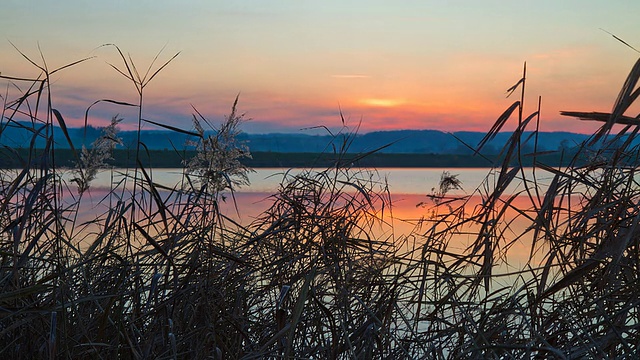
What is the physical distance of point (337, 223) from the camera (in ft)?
11.4

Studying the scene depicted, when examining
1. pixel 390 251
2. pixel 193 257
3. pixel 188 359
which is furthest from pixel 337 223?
pixel 188 359

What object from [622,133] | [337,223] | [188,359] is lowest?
[188,359]

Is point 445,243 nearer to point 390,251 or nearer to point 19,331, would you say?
point 390,251

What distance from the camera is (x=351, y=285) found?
326cm

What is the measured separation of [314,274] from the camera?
2.15 m

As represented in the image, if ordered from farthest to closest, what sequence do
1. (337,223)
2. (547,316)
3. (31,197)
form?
(337,223), (547,316), (31,197)

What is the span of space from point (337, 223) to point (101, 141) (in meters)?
1.76

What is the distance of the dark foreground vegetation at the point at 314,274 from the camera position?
2.31 meters

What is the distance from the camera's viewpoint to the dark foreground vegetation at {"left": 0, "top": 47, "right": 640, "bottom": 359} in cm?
231

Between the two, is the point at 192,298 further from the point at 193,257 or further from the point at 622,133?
the point at 622,133

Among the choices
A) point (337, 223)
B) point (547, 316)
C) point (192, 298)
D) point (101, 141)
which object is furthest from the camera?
point (101, 141)

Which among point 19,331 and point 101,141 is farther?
point 101,141

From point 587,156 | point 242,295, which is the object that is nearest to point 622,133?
point 587,156

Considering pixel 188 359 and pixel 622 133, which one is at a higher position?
pixel 622 133
